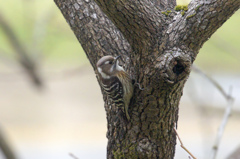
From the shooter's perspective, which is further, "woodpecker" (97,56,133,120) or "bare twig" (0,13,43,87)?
"bare twig" (0,13,43,87)

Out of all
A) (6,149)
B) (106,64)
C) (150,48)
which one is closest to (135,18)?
(150,48)

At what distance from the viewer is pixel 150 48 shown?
11.2 feet

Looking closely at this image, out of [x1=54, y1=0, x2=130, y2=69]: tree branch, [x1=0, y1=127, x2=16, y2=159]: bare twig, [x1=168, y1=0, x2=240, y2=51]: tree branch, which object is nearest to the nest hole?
[x1=168, y1=0, x2=240, y2=51]: tree branch

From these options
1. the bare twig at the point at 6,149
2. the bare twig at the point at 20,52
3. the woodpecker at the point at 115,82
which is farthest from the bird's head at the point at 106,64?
the bare twig at the point at 20,52

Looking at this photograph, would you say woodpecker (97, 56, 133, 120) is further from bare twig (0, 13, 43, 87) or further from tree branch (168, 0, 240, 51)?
bare twig (0, 13, 43, 87)

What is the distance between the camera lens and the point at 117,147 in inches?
149

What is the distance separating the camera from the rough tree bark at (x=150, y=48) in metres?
3.26

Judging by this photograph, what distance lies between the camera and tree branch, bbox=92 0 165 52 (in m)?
3.27

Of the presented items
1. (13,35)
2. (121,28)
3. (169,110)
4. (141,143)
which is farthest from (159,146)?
(13,35)

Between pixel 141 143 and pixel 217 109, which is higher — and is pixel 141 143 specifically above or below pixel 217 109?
below

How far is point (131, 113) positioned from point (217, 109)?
740 cm

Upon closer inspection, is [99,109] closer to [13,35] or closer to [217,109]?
[217,109]

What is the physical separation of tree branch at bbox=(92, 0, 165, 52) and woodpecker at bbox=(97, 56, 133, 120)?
511 mm

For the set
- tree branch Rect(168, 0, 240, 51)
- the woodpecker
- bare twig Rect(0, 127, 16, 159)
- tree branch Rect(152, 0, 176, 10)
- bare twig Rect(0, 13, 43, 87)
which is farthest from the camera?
bare twig Rect(0, 13, 43, 87)
